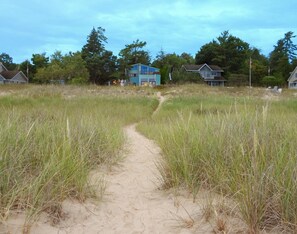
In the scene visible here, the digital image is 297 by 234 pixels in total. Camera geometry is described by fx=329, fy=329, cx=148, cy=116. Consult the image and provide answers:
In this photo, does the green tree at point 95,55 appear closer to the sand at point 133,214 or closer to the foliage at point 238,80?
the foliage at point 238,80

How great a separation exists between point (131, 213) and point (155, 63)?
60.7 m

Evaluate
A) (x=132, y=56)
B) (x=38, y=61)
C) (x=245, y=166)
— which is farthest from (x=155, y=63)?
(x=245, y=166)

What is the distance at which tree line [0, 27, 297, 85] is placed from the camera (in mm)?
51441

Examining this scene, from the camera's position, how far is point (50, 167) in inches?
129

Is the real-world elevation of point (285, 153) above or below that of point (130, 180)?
above

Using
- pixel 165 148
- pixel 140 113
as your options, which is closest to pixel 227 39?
pixel 140 113

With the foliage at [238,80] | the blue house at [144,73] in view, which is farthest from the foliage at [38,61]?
the foliage at [238,80]

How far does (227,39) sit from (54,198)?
6495cm

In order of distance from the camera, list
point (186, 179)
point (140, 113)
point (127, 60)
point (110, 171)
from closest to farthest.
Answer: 1. point (186, 179)
2. point (110, 171)
3. point (140, 113)
4. point (127, 60)

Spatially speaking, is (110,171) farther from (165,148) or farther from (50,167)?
(50,167)

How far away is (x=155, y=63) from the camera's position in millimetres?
63062

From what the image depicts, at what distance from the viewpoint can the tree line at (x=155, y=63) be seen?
51.4 meters

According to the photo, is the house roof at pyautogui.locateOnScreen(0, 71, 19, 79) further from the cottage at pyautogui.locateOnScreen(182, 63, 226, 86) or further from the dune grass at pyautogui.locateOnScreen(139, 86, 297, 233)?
the dune grass at pyautogui.locateOnScreen(139, 86, 297, 233)

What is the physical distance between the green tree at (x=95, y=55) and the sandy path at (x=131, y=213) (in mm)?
50578
